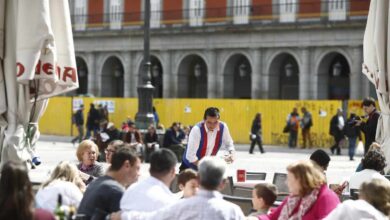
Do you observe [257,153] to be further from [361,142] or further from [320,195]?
[320,195]

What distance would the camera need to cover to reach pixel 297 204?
27.6ft

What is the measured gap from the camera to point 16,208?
23.1 feet

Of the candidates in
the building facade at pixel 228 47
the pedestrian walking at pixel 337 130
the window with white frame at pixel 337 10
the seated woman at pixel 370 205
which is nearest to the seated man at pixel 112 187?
the seated woman at pixel 370 205

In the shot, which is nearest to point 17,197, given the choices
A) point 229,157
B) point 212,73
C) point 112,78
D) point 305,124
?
point 229,157

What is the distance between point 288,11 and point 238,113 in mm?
7886

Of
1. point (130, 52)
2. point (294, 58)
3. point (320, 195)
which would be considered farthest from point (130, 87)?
point (320, 195)

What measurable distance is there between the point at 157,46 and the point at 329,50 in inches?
430

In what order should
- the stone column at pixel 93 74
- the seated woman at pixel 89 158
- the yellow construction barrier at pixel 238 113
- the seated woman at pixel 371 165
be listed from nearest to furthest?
the seated woman at pixel 371 165, the seated woman at pixel 89 158, the yellow construction barrier at pixel 238 113, the stone column at pixel 93 74

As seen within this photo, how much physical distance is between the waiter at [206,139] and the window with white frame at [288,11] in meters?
35.3

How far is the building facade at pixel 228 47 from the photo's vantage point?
4709cm

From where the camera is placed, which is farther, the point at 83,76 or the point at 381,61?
the point at 83,76

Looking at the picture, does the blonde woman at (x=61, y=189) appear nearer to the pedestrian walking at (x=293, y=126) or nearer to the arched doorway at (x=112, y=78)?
the pedestrian walking at (x=293, y=126)

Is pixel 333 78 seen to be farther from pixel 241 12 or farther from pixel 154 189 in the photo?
pixel 154 189

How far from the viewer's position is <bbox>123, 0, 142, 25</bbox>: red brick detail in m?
55.9
